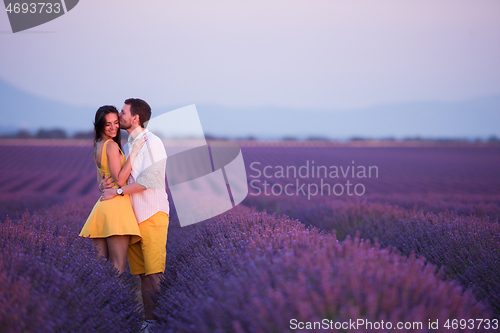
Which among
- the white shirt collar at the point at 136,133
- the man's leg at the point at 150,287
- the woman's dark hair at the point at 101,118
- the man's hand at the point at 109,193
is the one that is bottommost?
the man's leg at the point at 150,287

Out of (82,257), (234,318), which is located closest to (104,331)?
(82,257)

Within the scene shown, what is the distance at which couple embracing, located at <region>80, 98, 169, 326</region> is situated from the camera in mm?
3016

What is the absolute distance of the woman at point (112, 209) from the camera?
2982mm

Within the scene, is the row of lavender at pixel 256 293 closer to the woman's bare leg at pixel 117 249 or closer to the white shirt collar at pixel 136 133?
the woman's bare leg at pixel 117 249

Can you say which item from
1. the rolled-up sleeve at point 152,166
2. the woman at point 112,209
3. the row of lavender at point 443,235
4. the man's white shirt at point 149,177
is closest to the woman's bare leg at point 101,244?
the woman at point 112,209

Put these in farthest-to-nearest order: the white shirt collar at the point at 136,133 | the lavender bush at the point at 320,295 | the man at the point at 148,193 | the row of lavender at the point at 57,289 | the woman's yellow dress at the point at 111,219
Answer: the white shirt collar at the point at 136,133 → the man at the point at 148,193 → the woman's yellow dress at the point at 111,219 → the row of lavender at the point at 57,289 → the lavender bush at the point at 320,295

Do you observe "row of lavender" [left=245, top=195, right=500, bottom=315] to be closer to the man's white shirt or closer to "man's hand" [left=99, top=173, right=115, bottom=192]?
the man's white shirt

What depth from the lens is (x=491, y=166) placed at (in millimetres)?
11188

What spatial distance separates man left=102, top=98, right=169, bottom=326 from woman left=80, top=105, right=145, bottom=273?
0.07m

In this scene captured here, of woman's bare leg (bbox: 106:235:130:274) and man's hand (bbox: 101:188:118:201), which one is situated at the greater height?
man's hand (bbox: 101:188:118:201)

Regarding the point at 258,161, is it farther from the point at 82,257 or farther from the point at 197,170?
the point at 82,257

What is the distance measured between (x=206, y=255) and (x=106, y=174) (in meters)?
1.24

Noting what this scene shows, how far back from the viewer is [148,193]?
10.4ft

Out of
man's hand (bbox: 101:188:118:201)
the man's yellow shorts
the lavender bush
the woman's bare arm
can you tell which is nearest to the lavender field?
the lavender bush
